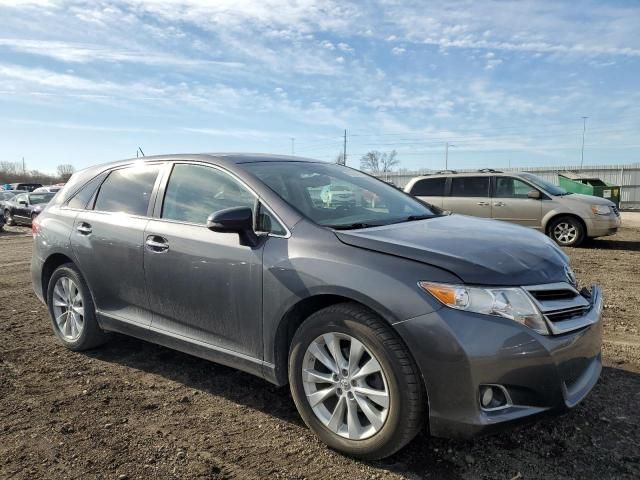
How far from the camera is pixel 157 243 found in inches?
141

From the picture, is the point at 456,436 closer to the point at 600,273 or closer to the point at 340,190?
the point at 340,190

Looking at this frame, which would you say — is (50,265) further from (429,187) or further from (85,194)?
(429,187)

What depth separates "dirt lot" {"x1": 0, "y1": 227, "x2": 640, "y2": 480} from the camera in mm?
2646

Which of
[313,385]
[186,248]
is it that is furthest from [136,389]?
[313,385]

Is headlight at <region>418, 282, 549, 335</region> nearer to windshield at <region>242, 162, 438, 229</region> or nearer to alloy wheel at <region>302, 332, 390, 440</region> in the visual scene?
alloy wheel at <region>302, 332, 390, 440</region>

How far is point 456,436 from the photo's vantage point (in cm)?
242

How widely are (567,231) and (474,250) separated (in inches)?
370

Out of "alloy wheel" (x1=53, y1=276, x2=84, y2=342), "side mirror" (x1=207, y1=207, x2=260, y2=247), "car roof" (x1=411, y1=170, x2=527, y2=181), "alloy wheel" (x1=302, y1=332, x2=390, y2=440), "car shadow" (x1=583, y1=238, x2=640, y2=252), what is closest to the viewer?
"alloy wheel" (x1=302, y1=332, x2=390, y2=440)

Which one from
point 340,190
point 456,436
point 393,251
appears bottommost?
point 456,436

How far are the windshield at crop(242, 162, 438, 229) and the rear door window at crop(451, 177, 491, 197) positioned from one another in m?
8.07

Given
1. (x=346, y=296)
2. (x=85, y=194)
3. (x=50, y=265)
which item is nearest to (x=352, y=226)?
(x=346, y=296)

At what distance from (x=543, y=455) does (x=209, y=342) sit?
2064mm

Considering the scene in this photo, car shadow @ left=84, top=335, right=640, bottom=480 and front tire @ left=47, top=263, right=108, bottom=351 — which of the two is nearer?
car shadow @ left=84, top=335, right=640, bottom=480

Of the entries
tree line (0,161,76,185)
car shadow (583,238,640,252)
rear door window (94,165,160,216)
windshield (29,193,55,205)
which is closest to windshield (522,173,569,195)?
car shadow (583,238,640,252)
